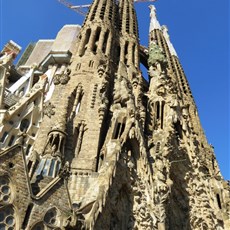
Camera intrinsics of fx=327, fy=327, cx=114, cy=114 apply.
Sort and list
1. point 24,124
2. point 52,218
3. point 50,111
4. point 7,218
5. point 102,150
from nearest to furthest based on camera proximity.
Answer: point 7,218 < point 52,218 < point 102,150 < point 50,111 < point 24,124

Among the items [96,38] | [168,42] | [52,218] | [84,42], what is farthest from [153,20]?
[52,218]

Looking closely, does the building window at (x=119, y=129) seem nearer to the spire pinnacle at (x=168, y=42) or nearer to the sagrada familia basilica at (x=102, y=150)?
the sagrada familia basilica at (x=102, y=150)

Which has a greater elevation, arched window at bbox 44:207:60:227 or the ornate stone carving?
the ornate stone carving

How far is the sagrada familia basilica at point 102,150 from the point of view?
10.0 m

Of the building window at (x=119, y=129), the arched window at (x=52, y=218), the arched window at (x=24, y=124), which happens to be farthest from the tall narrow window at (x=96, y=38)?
the arched window at (x=52, y=218)

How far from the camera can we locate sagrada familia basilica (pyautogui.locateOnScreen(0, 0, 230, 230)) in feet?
Answer: 33.0

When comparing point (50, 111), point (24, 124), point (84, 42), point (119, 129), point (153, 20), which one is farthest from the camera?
point (153, 20)

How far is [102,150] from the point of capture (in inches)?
543

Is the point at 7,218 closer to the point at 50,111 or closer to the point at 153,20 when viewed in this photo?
the point at 50,111

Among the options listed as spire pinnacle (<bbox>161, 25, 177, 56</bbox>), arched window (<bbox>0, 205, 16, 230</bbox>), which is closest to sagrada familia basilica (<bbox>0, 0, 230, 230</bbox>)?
arched window (<bbox>0, 205, 16, 230</bbox>)

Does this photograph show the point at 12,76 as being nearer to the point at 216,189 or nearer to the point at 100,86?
the point at 100,86

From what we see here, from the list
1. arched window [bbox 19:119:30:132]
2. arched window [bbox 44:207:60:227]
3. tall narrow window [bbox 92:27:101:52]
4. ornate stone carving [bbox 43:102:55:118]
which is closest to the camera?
arched window [bbox 44:207:60:227]

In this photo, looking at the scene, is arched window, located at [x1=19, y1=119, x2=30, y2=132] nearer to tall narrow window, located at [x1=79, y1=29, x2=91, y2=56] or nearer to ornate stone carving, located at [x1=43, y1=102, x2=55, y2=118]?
ornate stone carving, located at [x1=43, y1=102, x2=55, y2=118]

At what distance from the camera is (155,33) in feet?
115
